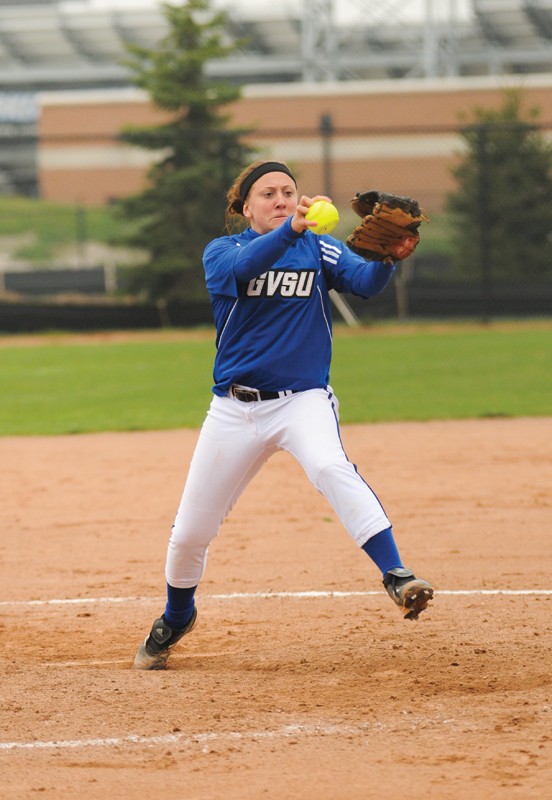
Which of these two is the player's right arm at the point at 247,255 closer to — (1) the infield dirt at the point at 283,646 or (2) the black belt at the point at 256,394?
(2) the black belt at the point at 256,394

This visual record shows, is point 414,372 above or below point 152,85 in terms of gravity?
below

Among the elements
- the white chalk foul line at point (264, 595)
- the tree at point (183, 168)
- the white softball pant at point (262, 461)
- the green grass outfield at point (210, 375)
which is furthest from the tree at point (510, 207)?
the white softball pant at point (262, 461)

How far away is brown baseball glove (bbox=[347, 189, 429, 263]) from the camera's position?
15.2 feet

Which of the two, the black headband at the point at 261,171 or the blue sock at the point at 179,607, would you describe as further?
the blue sock at the point at 179,607

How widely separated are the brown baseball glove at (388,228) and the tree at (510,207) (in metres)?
16.7

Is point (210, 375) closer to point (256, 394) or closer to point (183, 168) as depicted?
point (183, 168)

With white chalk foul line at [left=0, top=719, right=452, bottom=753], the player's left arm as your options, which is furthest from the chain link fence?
white chalk foul line at [left=0, top=719, right=452, bottom=753]

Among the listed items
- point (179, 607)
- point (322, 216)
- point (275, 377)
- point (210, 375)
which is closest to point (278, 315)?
point (275, 377)

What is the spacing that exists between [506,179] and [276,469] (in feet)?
43.1

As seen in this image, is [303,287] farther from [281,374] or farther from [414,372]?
[414,372]

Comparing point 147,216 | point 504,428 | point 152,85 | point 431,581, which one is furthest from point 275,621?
point 152,85

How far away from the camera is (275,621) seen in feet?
18.6

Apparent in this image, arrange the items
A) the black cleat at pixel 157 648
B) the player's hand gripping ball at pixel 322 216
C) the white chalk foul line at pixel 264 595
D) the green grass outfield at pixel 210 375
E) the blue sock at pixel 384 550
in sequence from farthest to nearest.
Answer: the green grass outfield at pixel 210 375 < the white chalk foul line at pixel 264 595 < the black cleat at pixel 157 648 < the blue sock at pixel 384 550 < the player's hand gripping ball at pixel 322 216

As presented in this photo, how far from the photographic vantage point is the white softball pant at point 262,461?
457cm
